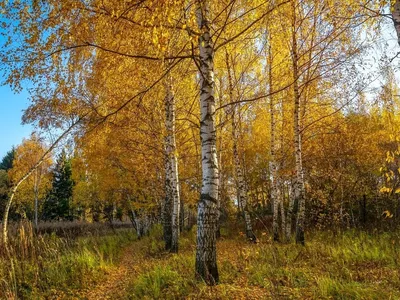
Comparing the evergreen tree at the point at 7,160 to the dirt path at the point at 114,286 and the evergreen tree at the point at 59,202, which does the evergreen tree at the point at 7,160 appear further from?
the dirt path at the point at 114,286

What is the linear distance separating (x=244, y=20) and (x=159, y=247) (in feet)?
24.7

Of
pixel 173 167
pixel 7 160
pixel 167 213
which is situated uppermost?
pixel 7 160

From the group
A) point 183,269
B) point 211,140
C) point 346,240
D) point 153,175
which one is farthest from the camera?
point 153,175

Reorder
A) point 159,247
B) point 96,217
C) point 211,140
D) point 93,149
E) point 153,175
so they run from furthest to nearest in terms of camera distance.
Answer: point 96,217
point 153,175
point 93,149
point 159,247
point 211,140

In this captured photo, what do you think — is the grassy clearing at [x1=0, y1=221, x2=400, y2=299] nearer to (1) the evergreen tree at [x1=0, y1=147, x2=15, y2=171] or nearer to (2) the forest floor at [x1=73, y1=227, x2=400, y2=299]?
(2) the forest floor at [x1=73, y1=227, x2=400, y2=299]

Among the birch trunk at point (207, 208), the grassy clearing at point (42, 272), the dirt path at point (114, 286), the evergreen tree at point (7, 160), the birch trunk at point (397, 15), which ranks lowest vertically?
the dirt path at point (114, 286)

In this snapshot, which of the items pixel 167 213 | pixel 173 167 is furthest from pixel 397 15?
pixel 167 213

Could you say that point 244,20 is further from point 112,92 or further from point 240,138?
point 240,138

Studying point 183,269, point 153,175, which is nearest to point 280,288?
point 183,269

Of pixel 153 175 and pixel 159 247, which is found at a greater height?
pixel 153 175

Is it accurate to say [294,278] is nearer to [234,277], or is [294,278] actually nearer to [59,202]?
[234,277]

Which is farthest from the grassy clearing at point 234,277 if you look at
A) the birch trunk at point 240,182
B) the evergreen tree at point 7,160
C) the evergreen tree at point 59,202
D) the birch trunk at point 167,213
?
the evergreen tree at point 7,160

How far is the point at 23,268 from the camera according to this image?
6188 millimetres

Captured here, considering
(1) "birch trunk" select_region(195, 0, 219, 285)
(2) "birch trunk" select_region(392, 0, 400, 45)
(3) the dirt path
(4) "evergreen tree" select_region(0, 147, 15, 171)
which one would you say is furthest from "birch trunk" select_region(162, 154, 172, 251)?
(4) "evergreen tree" select_region(0, 147, 15, 171)
